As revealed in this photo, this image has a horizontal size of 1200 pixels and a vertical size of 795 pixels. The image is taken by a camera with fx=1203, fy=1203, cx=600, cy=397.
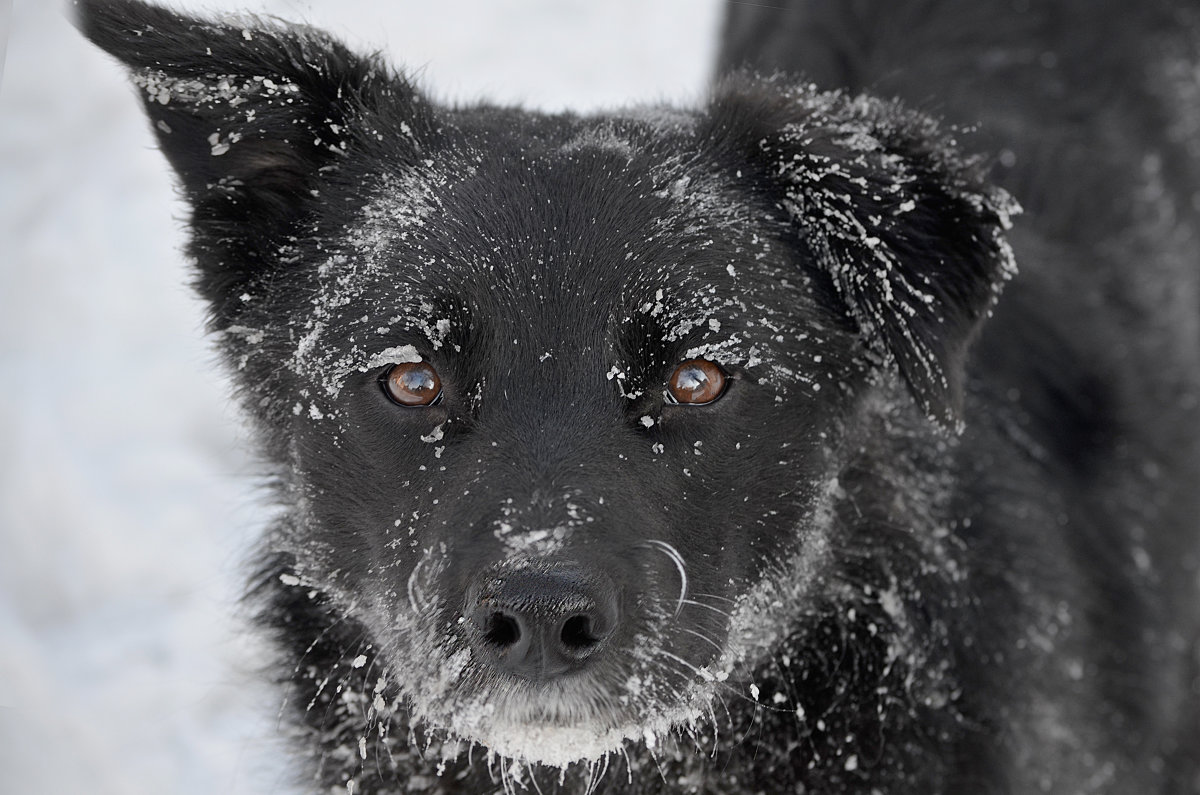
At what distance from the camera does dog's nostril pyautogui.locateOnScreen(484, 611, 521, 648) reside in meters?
2.22

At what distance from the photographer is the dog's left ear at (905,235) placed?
9.15 ft

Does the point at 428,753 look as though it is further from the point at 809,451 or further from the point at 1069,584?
the point at 1069,584

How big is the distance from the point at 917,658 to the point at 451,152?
1.67m

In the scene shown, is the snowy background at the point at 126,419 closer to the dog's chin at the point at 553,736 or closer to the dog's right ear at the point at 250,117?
the dog's right ear at the point at 250,117

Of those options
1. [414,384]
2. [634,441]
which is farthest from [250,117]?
[634,441]

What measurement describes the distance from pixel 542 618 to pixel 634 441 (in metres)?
0.50

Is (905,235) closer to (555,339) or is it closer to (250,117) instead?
(555,339)

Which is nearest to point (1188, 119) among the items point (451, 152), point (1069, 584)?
point (1069, 584)

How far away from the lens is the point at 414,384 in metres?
2.59

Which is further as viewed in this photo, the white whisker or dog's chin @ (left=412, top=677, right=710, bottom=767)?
the white whisker

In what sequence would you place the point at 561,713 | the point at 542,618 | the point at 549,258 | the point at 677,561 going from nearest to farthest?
the point at 542,618 < the point at 561,713 < the point at 677,561 < the point at 549,258

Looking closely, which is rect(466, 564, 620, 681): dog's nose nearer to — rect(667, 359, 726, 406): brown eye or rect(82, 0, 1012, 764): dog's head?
rect(82, 0, 1012, 764): dog's head

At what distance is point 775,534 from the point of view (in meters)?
2.78

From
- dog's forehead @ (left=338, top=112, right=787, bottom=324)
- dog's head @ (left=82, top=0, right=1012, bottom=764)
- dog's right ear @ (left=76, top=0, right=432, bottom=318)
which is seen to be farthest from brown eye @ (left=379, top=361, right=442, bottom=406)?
→ dog's right ear @ (left=76, top=0, right=432, bottom=318)
